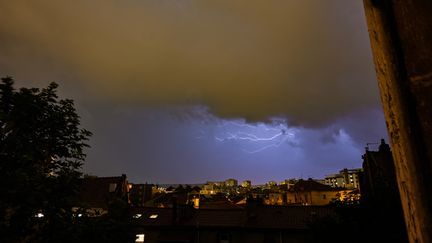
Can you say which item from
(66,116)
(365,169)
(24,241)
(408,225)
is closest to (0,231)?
(24,241)

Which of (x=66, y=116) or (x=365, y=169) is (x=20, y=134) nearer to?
(x=66, y=116)

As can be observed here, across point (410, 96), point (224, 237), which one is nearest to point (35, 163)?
point (410, 96)

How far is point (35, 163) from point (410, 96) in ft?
34.3

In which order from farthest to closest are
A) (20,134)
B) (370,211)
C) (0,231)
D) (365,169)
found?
(365,169), (370,211), (20,134), (0,231)

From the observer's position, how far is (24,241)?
8758mm

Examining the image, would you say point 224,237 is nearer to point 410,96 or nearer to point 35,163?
point 35,163

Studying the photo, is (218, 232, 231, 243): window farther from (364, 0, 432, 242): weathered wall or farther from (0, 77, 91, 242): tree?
(364, 0, 432, 242): weathered wall

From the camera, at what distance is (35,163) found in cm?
937

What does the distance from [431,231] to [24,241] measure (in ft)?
34.2

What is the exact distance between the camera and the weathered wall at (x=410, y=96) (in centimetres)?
144

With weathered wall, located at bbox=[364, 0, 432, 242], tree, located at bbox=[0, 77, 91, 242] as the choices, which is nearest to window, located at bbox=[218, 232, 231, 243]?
tree, located at bbox=[0, 77, 91, 242]

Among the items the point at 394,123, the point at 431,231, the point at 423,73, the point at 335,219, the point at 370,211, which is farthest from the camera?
the point at 335,219

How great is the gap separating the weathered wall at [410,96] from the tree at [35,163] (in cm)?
961

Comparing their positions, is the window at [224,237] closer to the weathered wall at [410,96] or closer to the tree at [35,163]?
the tree at [35,163]
